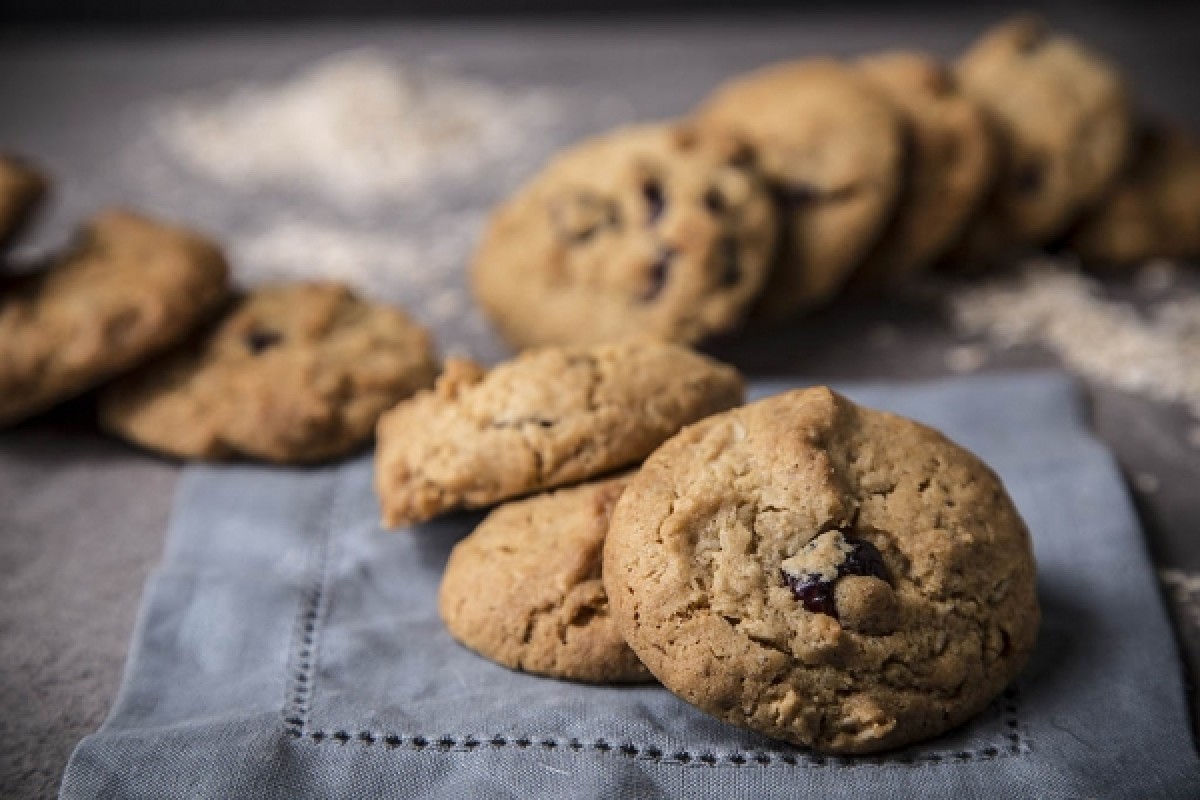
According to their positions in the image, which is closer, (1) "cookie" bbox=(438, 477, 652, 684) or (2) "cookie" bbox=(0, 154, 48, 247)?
(1) "cookie" bbox=(438, 477, 652, 684)

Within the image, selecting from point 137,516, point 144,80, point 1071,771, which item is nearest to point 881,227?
point 1071,771

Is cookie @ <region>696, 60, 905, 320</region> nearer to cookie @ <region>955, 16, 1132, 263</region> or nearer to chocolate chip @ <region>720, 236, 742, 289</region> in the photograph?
chocolate chip @ <region>720, 236, 742, 289</region>

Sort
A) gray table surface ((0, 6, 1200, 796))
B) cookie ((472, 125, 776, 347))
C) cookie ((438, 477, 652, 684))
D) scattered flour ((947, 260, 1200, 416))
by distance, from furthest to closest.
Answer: scattered flour ((947, 260, 1200, 416)) < cookie ((472, 125, 776, 347)) < gray table surface ((0, 6, 1200, 796)) < cookie ((438, 477, 652, 684))

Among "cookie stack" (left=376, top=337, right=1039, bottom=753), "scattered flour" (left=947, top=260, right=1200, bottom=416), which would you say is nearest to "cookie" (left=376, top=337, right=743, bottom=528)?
"cookie stack" (left=376, top=337, right=1039, bottom=753)

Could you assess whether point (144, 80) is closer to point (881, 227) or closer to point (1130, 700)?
point (881, 227)

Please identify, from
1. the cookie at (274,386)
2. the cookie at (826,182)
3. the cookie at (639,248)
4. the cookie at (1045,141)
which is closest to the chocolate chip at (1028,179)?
the cookie at (1045,141)

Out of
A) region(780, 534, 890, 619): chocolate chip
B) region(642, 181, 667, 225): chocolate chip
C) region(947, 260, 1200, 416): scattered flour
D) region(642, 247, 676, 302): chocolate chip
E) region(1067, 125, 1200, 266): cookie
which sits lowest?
region(947, 260, 1200, 416): scattered flour

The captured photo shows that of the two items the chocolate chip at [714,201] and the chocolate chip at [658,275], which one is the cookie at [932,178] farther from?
the chocolate chip at [658,275]
